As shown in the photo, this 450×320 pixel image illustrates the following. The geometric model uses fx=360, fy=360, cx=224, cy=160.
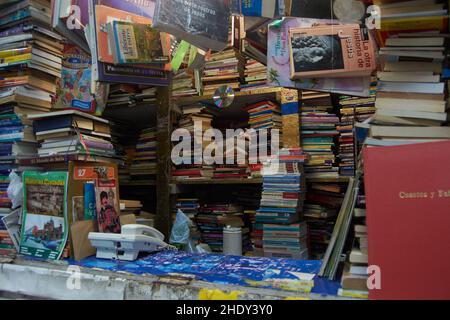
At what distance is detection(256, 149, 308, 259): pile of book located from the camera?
114 inches

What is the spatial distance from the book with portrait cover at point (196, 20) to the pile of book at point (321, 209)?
1858mm

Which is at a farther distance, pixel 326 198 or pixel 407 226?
pixel 326 198

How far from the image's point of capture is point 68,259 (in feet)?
5.57

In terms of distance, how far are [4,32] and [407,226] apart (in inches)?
99.8

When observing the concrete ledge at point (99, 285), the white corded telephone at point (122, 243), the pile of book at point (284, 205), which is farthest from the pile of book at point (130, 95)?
the concrete ledge at point (99, 285)

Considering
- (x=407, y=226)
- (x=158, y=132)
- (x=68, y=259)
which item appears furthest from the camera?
(x=158, y=132)

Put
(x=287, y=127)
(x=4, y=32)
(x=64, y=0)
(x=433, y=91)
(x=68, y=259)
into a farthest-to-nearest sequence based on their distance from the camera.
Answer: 1. (x=287, y=127)
2. (x=4, y=32)
3. (x=64, y=0)
4. (x=68, y=259)
5. (x=433, y=91)

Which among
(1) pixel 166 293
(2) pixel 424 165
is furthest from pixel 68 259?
(2) pixel 424 165

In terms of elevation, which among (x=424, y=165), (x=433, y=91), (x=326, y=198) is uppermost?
(x=433, y=91)

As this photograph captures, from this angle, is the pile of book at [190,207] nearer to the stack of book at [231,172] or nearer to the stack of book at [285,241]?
the stack of book at [231,172]

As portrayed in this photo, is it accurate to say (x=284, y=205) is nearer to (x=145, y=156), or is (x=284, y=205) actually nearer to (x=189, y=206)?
(x=189, y=206)

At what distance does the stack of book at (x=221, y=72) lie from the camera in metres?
3.50
